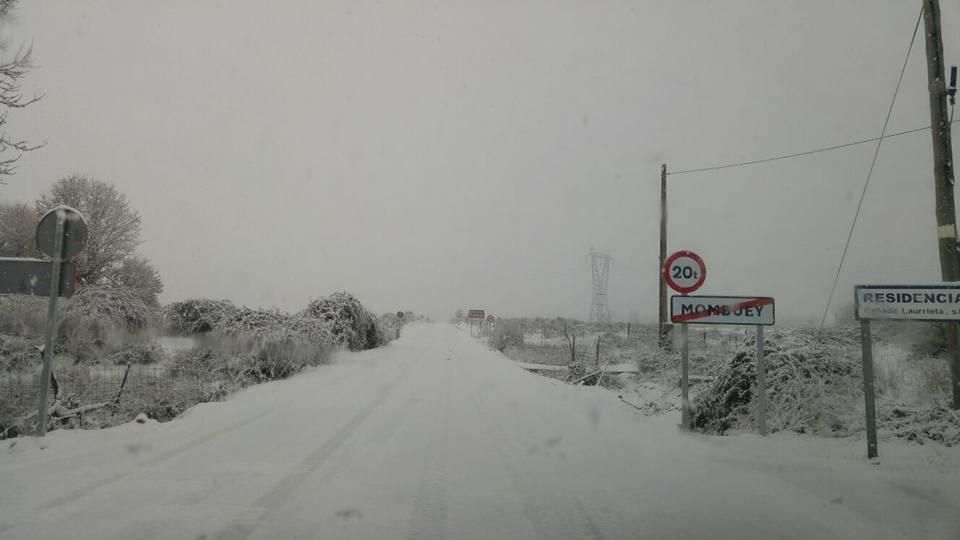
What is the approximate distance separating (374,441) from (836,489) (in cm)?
488

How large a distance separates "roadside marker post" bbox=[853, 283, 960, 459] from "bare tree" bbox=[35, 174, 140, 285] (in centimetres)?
2764

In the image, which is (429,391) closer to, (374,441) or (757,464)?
(374,441)

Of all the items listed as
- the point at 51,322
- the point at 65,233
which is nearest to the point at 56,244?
the point at 65,233

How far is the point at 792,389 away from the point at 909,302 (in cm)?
208

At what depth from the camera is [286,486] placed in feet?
14.8

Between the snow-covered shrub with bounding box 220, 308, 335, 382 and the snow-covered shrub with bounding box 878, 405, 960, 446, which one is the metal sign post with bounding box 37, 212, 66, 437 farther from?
the snow-covered shrub with bounding box 878, 405, 960, 446

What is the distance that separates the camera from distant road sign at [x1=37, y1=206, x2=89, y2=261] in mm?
6133

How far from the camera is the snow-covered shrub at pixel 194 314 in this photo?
1694 centimetres

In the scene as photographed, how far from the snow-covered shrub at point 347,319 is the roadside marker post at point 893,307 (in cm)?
1663

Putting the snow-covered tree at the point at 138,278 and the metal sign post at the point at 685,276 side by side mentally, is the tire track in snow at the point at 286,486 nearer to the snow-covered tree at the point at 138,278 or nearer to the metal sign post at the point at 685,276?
the metal sign post at the point at 685,276

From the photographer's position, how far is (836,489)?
4648 millimetres

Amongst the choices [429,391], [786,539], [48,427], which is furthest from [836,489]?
[48,427]

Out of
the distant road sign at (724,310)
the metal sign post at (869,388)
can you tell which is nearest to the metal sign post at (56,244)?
the distant road sign at (724,310)

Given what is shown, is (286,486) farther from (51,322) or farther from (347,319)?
(347,319)
